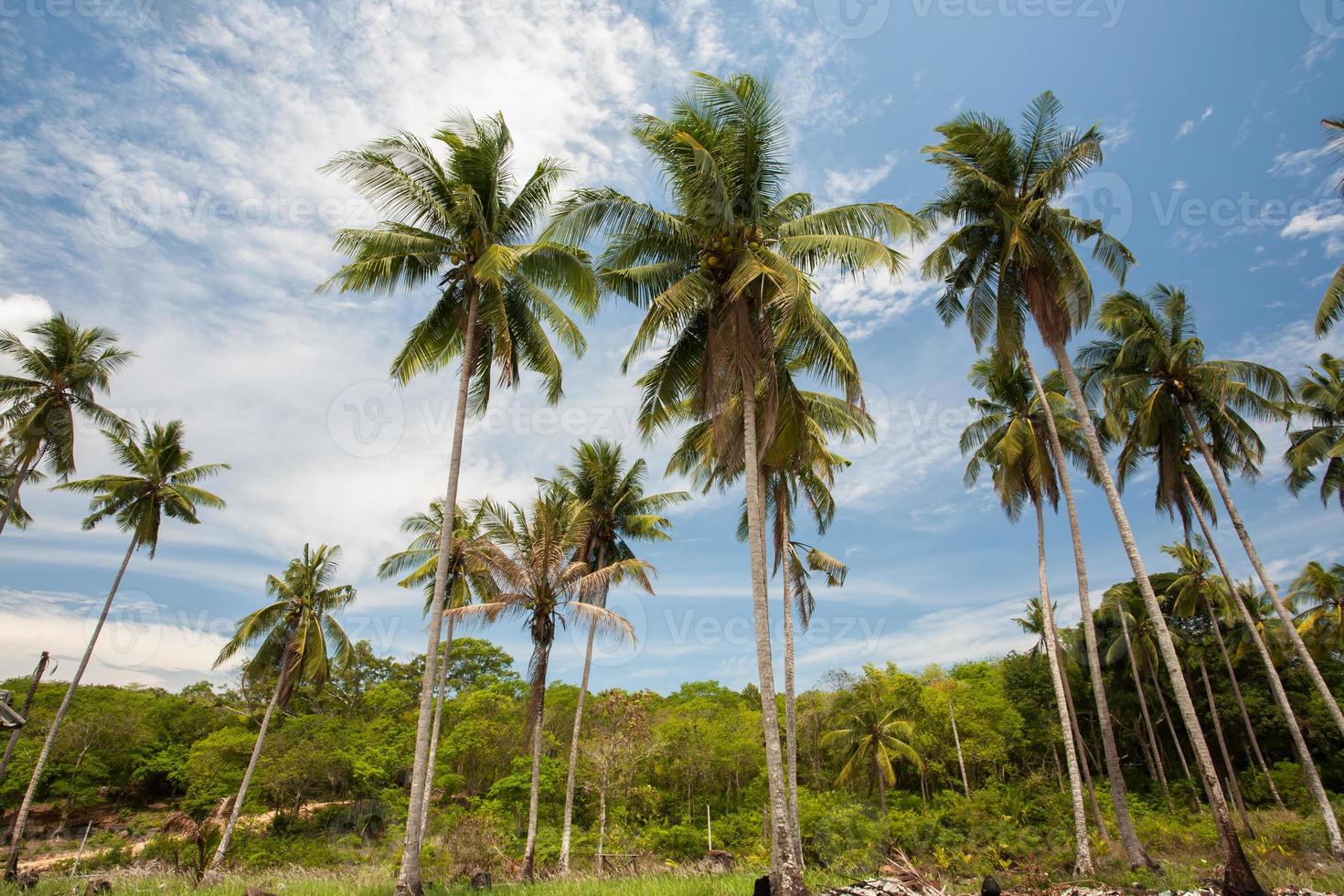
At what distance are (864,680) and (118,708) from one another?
38.8 meters

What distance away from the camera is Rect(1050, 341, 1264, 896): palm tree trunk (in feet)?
28.2

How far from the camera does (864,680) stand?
1224 inches

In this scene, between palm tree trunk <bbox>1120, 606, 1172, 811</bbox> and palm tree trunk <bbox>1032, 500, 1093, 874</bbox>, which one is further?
palm tree trunk <bbox>1120, 606, 1172, 811</bbox>

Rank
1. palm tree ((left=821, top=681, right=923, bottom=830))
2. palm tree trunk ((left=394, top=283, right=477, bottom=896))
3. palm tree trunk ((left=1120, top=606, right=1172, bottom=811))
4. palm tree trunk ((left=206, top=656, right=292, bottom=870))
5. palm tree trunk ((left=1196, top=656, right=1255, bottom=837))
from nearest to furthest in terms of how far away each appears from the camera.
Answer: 1. palm tree trunk ((left=394, top=283, right=477, bottom=896))
2. palm tree trunk ((left=206, top=656, right=292, bottom=870))
3. palm tree trunk ((left=1196, top=656, right=1255, bottom=837))
4. palm tree ((left=821, top=681, right=923, bottom=830))
5. palm tree trunk ((left=1120, top=606, right=1172, bottom=811))

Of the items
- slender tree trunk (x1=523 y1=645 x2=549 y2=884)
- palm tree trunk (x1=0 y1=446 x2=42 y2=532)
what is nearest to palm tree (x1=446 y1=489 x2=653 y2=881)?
slender tree trunk (x1=523 y1=645 x2=549 y2=884)

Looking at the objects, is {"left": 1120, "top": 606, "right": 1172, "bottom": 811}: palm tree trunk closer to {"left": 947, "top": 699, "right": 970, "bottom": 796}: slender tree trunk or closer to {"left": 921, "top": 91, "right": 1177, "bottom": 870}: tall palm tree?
{"left": 947, "top": 699, "right": 970, "bottom": 796}: slender tree trunk

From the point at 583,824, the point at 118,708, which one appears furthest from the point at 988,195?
the point at 118,708

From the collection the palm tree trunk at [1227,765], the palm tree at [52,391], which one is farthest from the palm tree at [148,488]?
the palm tree trunk at [1227,765]

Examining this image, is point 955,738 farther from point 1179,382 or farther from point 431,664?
point 431,664

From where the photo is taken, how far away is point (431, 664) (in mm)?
10633

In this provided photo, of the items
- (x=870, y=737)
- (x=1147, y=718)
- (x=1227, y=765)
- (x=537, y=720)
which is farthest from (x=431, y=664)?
(x=1147, y=718)

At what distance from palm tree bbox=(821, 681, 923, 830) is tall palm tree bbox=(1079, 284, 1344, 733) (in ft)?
47.7

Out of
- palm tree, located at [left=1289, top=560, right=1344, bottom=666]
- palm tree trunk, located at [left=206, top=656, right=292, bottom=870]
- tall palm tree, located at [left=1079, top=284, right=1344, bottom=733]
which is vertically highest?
tall palm tree, located at [left=1079, top=284, right=1344, bottom=733]

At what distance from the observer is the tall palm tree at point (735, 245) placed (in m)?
11.0
